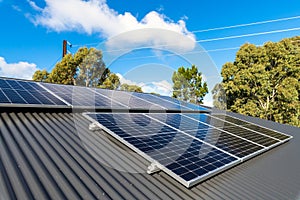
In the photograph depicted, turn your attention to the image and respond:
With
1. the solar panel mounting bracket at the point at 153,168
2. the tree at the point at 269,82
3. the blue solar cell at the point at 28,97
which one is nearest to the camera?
the solar panel mounting bracket at the point at 153,168

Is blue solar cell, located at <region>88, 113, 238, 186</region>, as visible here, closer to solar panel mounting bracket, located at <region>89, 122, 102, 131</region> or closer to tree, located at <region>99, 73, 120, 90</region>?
solar panel mounting bracket, located at <region>89, 122, 102, 131</region>

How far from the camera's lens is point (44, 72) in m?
39.2

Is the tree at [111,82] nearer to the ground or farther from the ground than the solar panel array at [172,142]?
farther from the ground

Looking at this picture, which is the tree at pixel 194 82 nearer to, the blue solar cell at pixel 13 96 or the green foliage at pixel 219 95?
the green foliage at pixel 219 95

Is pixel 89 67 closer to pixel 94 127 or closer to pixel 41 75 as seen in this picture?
pixel 41 75

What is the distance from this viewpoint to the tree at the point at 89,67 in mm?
30147

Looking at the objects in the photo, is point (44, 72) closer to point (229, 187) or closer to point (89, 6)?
point (89, 6)

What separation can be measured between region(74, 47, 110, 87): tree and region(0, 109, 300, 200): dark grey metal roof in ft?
80.3

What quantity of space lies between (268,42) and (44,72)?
39.4m

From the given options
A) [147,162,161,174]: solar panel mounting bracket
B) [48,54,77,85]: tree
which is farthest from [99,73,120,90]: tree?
[147,162,161,174]: solar panel mounting bracket

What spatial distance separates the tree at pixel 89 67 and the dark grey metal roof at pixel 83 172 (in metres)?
24.5

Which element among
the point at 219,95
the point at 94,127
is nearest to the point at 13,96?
the point at 94,127

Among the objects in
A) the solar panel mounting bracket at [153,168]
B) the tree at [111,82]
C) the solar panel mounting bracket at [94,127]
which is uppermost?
the tree at [111,82]

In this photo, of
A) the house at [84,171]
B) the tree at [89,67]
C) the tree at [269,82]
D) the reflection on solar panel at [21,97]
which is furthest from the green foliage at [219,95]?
the reflection on solar panel at [21,97]
